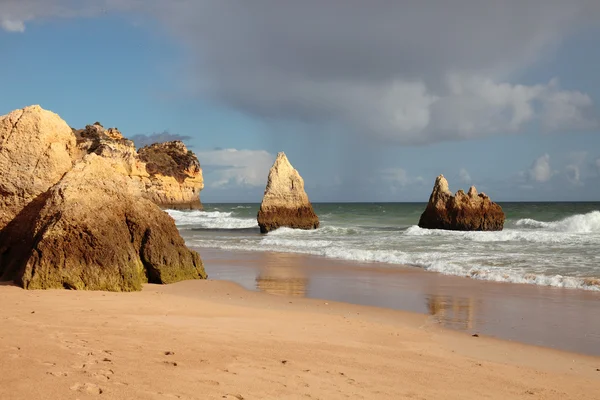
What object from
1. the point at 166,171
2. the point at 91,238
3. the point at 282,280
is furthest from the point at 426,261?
the point at 166,171

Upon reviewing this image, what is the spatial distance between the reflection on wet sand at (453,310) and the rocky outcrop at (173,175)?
74.3 metres

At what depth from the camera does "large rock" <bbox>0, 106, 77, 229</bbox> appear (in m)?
11.4

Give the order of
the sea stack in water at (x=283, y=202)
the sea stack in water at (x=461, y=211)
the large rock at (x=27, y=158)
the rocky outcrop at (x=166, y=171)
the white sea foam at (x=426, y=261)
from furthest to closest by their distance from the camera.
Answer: the rocky outcrop at (x=166, y=171), the sea stack in water at (x=283, y=202), the sea stack in water at (x=461, y=211), the white sea foam at (x=426, y=261), the large rock at (x=27, y=158)

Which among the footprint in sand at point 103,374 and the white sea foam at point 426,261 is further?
the white sea foam at point 426,261

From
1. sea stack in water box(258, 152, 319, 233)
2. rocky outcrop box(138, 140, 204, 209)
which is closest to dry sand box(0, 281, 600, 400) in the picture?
sea stack in water box(258, 152, 319, 233)

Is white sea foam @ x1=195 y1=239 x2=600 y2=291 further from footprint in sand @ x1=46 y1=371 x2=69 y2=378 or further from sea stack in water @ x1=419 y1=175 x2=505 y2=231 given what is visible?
footprint in sand @ x1=46 y1=371 x2=69 y2=378

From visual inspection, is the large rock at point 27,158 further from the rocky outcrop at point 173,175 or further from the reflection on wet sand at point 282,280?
the rocky outcrop at point 173,175

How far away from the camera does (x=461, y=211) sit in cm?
3422

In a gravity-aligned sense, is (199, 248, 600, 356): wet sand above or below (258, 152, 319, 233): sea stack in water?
below

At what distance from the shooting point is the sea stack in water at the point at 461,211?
3412 centimetres

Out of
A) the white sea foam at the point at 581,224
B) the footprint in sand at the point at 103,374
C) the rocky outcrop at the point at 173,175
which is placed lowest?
the footprint in sand at the point at 103,374

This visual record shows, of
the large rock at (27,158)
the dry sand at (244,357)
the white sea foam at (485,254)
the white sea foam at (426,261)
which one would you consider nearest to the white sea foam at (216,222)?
the white sea foam at (485,254)

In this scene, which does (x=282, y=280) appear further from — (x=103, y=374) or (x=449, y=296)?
(x=103, y=374)

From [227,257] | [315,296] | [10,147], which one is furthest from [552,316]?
[227,257]
